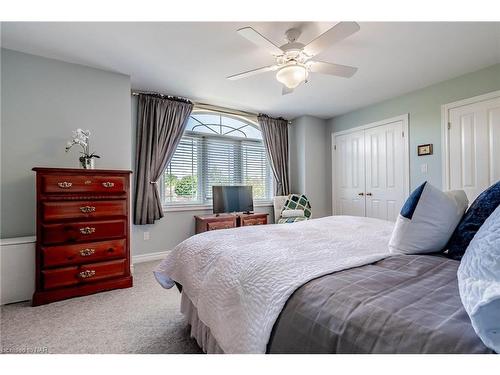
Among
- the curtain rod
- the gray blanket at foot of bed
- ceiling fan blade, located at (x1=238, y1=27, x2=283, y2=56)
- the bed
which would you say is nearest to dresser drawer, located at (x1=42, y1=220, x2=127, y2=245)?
the bed

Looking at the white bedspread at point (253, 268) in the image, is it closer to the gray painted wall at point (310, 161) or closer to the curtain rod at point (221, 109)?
the curtain rod at point (221, 109)

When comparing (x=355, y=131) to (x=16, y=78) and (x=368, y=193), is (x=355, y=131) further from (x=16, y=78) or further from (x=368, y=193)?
(x=16, y=78)

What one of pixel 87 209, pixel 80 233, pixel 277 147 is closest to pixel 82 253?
pixel 80 233

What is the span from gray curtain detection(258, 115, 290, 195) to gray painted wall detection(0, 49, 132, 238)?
244 cm

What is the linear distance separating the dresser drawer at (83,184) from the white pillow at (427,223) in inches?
100

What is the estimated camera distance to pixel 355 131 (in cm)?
442

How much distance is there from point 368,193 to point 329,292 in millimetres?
3856

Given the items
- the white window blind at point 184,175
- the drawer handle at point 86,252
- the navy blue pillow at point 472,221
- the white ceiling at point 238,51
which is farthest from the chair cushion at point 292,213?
the navy blue pillow at point 472,221

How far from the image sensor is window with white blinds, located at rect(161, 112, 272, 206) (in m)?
4.00

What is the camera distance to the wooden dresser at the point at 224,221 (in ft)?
12.1

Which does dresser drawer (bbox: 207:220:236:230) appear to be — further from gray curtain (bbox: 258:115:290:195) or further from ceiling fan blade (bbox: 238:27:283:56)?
ceiling fan blade (bbox: 238:27:283:56)
